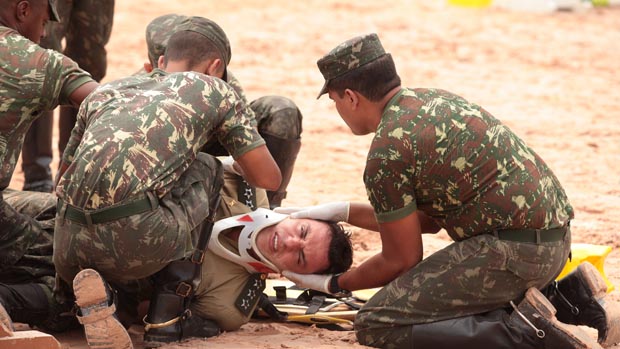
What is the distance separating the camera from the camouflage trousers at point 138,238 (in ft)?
14.7

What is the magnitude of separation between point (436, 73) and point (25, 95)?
6.82 meters

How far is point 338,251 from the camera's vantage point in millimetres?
4996

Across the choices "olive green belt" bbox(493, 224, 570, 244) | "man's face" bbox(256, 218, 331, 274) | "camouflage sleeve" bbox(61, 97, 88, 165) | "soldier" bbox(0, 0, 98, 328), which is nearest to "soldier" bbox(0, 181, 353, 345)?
"man's face" bbox(256, 218, 331, 274)

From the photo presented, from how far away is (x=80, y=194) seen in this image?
175 inches

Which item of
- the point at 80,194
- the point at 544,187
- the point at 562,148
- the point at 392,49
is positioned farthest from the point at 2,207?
the point at 392,49

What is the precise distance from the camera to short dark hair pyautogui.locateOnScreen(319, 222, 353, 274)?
196 inches

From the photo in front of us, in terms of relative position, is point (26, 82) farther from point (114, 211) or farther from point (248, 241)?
point (248, 241)

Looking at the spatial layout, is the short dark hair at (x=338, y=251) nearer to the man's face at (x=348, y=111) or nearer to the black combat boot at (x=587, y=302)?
the man's face at (x=348, y=111)

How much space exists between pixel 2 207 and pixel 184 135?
100 cm

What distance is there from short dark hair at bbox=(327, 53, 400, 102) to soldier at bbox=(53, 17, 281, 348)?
45cm

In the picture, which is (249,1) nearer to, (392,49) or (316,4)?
(316,4)

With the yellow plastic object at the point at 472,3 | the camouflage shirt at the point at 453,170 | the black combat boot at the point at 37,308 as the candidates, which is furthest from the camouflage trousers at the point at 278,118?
the yellow plastic object at the point at 472,3

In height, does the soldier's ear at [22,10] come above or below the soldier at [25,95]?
above

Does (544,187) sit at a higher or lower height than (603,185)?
higher
